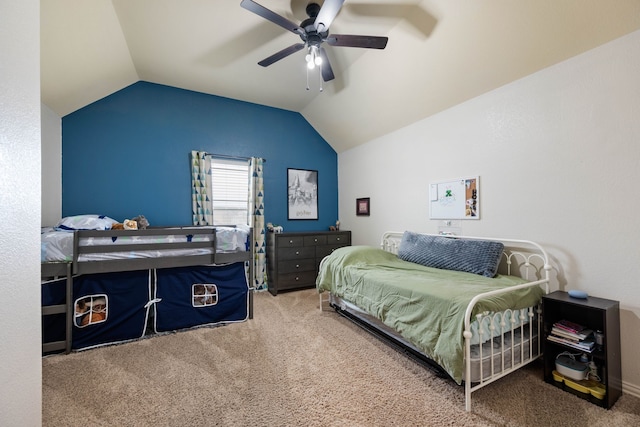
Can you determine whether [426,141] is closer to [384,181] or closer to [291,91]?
[384,181]

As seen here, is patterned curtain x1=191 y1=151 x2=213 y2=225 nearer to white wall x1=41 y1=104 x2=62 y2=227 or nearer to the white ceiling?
the white ceiling

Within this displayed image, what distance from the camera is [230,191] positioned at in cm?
412

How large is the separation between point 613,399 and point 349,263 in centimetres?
207

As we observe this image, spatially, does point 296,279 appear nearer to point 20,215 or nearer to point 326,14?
point 326,14

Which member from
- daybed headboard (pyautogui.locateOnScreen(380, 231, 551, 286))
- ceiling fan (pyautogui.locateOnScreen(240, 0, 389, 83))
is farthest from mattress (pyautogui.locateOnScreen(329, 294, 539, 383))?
ceiling fan (pyautogui.locateOnScreen(240, 0, 389, 83))

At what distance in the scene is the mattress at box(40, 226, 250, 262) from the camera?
2268 mm

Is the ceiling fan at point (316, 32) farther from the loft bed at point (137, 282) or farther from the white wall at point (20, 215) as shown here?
the loft bed at point (137, 282)

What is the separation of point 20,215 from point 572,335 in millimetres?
2899

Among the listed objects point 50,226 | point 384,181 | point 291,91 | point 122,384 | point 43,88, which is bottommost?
point 122,384

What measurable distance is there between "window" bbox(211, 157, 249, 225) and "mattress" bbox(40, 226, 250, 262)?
3.83 feet

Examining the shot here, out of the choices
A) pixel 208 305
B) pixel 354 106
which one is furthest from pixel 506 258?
pixel 208 305

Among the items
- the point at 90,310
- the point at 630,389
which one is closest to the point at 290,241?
the point at 90,310

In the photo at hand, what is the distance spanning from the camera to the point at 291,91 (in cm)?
387

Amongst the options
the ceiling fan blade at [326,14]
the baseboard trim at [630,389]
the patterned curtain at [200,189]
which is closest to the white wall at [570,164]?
the baseboard trim at [630,389]
